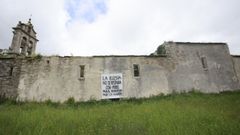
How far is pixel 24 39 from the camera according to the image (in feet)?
84.4

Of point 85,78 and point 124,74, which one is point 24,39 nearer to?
point 85,78

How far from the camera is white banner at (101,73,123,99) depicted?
18219mm

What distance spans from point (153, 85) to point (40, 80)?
10.3m

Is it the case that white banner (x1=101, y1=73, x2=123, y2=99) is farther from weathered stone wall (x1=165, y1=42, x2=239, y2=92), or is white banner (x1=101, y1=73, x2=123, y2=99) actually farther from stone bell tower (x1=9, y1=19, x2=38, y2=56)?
stone bell tower (x1=9, y1=19, x2=38, y2=56)

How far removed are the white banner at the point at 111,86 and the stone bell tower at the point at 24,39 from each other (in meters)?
12.0

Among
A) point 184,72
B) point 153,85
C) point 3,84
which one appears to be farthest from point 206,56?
point 3,84

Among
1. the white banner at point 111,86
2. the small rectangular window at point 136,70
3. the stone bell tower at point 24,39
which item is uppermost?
the stone bell tower at point 24,39

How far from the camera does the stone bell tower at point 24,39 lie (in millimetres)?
23812

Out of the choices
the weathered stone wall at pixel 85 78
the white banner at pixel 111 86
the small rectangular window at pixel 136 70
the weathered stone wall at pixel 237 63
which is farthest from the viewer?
the weathered stone wall at pixel 237 63

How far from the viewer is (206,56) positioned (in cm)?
2080

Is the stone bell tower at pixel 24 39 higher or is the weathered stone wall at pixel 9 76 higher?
the stone bell tower at pixel 24 39

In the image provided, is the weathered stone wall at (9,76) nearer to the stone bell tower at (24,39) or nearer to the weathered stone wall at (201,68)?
the stone bell tower at (24,39)

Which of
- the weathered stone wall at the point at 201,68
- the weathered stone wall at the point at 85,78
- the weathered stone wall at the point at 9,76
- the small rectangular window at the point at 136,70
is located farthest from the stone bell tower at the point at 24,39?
the weathered stone wall at the point at 201,68

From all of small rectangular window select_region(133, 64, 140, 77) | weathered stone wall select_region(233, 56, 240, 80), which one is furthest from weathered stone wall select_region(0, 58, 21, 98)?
weathered stone wall select_region(233, 56, 240, 80)
